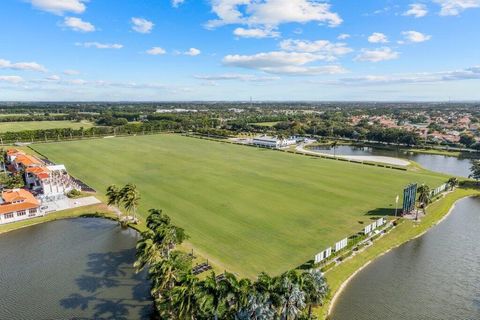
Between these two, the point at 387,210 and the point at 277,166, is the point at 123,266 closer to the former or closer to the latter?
the point at 387,210

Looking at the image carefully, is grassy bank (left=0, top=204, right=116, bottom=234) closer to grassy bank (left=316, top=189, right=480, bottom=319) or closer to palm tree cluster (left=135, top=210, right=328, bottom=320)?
palm tree cluster (left=135, top=210, right=328, bottom=320)

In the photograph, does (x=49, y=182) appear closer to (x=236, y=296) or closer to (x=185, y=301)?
(x=185, y=301)

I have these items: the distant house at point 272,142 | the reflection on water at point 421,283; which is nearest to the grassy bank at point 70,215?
the reflection on water at point 421,283

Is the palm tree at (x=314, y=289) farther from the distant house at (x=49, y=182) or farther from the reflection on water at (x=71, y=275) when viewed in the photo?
the distant house at (x=49, y=182)

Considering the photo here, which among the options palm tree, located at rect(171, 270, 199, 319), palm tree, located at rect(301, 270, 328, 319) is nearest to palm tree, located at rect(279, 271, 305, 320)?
palm tree, located at rect(301, 270, 328, 319)

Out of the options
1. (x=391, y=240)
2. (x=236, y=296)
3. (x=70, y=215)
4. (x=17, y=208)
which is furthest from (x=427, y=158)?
(x=17, y=208)
